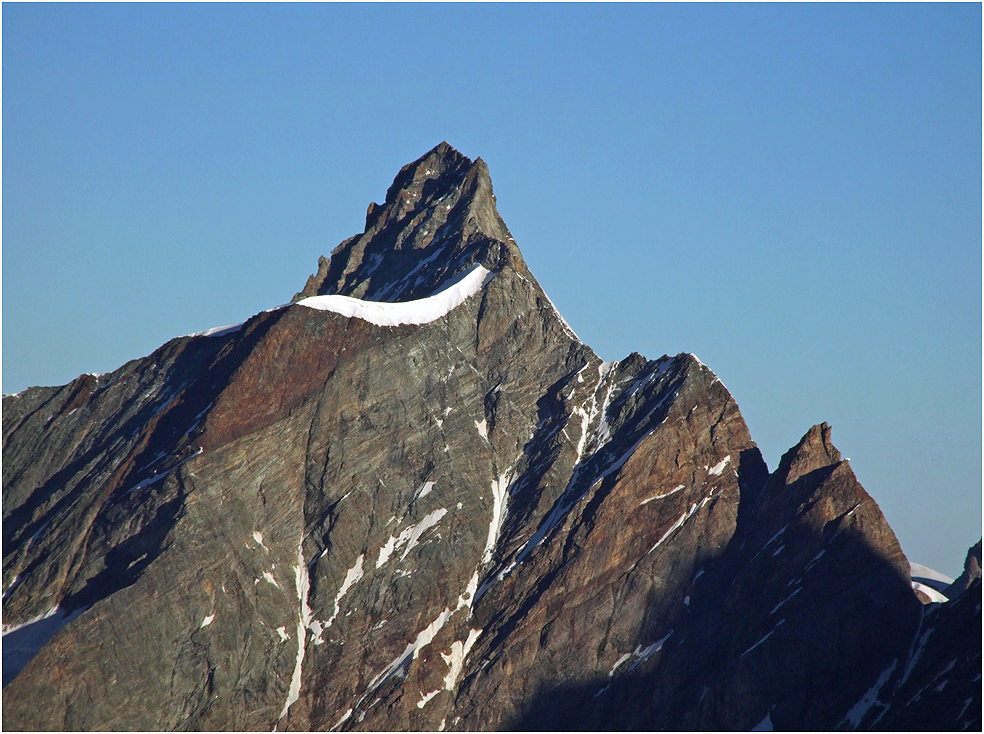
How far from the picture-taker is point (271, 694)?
192 m

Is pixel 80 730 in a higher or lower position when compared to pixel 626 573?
lower

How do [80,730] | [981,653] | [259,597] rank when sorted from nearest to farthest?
[981,653], [80,730], [259,597]

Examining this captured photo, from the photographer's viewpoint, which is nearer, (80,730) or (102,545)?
(80,730)

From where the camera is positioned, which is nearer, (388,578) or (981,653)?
(981,653)

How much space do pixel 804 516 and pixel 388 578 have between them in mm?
50140

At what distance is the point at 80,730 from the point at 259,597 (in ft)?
84.8

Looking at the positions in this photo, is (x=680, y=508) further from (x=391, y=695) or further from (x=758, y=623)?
(x=391, y=695)

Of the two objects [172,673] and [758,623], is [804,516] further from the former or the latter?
[172,673]

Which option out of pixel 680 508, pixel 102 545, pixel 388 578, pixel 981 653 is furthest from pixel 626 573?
pixel 102 545

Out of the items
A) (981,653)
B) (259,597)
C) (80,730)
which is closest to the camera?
(981,653)

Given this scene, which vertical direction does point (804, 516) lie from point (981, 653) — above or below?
above

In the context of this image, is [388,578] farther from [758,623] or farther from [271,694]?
[758,623]

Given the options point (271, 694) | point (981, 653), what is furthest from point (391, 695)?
point (981, 653)

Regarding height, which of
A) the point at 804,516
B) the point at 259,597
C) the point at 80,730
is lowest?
the point at 80,730
